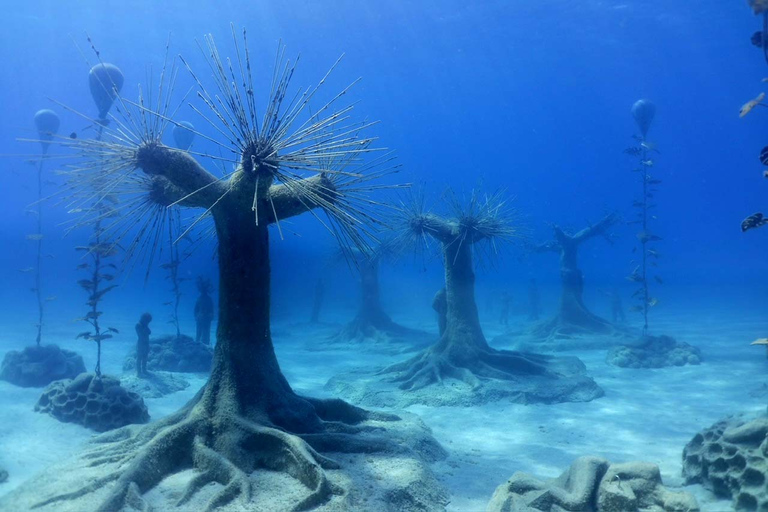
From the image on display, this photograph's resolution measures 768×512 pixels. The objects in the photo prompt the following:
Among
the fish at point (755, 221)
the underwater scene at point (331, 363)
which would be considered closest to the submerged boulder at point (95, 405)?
the underwater scene at point (331, 363)

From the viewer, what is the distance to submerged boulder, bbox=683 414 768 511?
3.97 metres

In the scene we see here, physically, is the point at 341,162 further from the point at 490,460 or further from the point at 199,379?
the point at 199,379

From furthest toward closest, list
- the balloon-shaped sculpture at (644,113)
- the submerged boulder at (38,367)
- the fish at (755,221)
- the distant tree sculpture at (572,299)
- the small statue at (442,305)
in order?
the distant tree sculpture at (572,299)
the balloon-shaped sculpture at (644,113)
the small statue at (442,305)
the submerged boulder at (38,367)
the fish at (755,221)

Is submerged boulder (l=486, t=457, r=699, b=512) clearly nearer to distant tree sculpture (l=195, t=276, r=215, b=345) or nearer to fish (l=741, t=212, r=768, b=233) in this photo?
fish (l=741, t=212, r=768, b=233)

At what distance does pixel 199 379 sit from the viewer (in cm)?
1195

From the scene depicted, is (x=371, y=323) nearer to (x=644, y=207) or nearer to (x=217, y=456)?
(x=644, y=207)

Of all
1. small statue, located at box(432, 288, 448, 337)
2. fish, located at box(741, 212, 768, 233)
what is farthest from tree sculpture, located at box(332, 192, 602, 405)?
fish, located at box(741, 212, 768, 233)

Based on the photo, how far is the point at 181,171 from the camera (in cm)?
526

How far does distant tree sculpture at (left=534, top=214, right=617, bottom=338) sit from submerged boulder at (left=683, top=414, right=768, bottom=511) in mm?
12330

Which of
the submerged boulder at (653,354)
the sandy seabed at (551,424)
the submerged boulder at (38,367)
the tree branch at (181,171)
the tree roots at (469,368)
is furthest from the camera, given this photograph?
the submerged boulder at (653,354)

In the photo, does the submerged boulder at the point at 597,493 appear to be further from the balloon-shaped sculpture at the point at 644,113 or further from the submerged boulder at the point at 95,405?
the balloon-shaped sculpture at the point at 644,113

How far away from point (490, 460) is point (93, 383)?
22.3ft

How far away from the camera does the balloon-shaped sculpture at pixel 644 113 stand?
51.5 ft

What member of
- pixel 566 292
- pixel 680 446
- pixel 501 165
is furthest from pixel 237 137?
pixel 501 165
